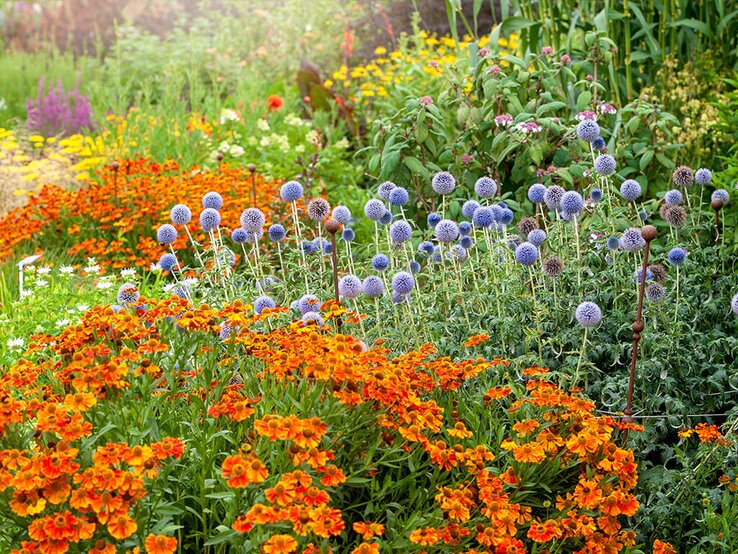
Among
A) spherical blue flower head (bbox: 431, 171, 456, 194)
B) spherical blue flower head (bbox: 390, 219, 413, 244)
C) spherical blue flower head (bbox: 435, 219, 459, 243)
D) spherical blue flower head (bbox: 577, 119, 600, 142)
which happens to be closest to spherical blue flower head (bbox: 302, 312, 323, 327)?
spherical blue flower head (bbox: 390, 219, 413, 244)

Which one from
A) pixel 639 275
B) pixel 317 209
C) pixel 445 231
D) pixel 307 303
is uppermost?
pixel 317 209

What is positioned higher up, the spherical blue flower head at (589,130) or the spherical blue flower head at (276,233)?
the spherical blue flower head at (589,130)

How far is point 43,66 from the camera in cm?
990

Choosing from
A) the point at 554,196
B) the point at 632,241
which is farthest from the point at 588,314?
the point at 554,196

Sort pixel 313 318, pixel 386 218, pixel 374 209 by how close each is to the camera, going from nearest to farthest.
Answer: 1. pixel 313 318
2. pixel 374 209
3. pixel 386 218

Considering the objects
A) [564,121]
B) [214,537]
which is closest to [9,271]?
[564,121]

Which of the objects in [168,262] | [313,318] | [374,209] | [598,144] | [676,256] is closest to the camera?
[313,318]

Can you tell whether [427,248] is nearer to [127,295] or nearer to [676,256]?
[676,256]

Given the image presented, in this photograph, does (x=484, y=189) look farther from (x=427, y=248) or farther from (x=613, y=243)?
(x=613, y=243)

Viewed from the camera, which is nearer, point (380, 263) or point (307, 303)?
point (307, 303)

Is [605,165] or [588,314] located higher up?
[605,165]

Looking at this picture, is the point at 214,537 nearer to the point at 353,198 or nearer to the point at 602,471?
the point at 602,471

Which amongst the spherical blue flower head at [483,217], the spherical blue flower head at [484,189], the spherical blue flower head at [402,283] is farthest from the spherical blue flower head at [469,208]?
the spherical blue flower head at [402,283]

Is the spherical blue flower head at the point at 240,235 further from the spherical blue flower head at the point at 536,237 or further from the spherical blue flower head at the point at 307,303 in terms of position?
the spherical blue flower head at the point at 536,237
